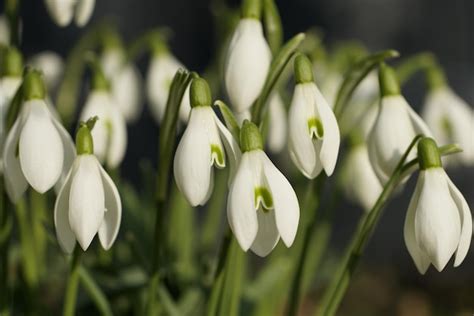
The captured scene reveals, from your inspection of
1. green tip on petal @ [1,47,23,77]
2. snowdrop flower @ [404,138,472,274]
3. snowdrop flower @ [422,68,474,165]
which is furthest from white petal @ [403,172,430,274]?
green tip on petal @ [1,47,23,77]

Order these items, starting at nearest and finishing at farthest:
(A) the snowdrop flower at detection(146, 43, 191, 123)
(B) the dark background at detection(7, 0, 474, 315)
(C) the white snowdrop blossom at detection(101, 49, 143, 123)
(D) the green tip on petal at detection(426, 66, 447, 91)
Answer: (D) the green tip on petal at detection(426, 66, 447, 91), (A) the snowdrop flower at detection(146, 43, 191, 123), (C) the white snowdrop blossom at detection(101, 49, 143, 123), (B) the dark background at detection(7, 0, 474, 315)

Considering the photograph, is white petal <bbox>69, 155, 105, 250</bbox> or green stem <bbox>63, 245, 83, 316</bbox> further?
green stem <bbox>63, 245, 83, 316</bbox>

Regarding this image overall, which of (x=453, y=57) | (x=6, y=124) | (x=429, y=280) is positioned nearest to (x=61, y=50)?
(x=453, y=57)

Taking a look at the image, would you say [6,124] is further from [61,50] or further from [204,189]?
[61,50]

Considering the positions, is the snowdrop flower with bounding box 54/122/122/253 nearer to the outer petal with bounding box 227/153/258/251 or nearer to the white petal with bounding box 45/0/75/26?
the outer petal with bounding box 227/153/258/251

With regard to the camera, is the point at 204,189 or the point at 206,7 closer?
the point at 204,189

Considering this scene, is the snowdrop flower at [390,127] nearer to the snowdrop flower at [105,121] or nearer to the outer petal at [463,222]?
the outer petal at [463,222]
